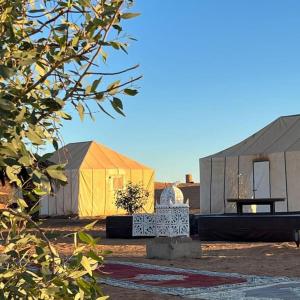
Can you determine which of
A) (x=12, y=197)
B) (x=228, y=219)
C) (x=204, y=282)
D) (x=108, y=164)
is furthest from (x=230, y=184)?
(x=12, y=197)

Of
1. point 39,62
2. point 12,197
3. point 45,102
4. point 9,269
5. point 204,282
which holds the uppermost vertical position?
point 39,62

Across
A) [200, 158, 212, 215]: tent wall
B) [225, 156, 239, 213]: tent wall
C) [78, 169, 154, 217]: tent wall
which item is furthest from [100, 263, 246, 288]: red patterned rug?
[78, 169, 154, 217]: tent wall

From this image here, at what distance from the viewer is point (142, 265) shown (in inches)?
378

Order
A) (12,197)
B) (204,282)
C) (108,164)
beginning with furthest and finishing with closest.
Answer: (108,164), (204,282), (12,197)

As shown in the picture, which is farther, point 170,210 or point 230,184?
point 230,184

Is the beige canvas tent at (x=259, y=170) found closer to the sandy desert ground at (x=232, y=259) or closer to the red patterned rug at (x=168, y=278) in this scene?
the sandy desert ground at (x=232, y=259)

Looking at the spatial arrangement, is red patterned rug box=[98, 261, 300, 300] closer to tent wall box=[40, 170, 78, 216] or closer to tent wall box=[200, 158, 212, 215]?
tent wall box=[200, 158, 212, 215]

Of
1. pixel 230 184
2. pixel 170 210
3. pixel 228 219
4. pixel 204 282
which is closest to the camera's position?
pixel 204 282

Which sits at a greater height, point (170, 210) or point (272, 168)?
point (272, 168)

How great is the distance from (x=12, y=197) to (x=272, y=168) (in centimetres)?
1870

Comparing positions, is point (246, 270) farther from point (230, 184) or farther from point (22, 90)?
point (230, 184)

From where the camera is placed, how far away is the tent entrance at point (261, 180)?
20.3m

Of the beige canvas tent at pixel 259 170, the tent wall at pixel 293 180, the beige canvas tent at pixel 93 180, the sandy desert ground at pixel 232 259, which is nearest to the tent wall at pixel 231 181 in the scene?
the beige canvas tent at pixel 259 170

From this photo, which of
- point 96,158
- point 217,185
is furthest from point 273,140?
point 96,158
